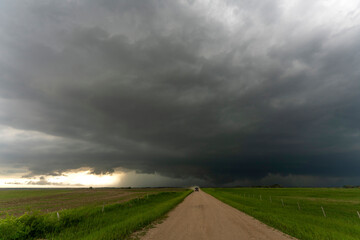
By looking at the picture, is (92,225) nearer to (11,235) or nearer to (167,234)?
(11,235)

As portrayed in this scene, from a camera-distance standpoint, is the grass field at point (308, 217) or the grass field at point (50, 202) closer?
the grass field at point (308, 217)

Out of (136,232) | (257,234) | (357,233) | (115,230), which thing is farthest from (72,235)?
(357,233)

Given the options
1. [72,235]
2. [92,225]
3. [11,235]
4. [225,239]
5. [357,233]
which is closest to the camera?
[225,239]

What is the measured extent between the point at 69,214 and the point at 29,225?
168 inches

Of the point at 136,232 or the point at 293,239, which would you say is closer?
the point at 293,239

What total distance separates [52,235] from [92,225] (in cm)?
333

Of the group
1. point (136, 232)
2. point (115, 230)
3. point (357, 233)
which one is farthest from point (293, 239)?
point (115, 230)

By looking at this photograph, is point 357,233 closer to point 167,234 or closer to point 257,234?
point 257,234

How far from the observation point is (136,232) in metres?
12.7

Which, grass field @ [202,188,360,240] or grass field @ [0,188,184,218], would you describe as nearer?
grass field @ [202,188,360,240]

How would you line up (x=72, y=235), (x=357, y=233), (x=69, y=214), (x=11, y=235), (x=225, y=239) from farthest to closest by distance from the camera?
(x=69, y=214)
(x=357, y=233)
(x=72, y=235)
(x=11, y=235)
(x=225, y=239)

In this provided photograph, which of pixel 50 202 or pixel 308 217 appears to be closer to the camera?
pixel 308 217

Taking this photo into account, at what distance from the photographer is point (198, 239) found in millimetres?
10828

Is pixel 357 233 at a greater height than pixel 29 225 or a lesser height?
lesser
